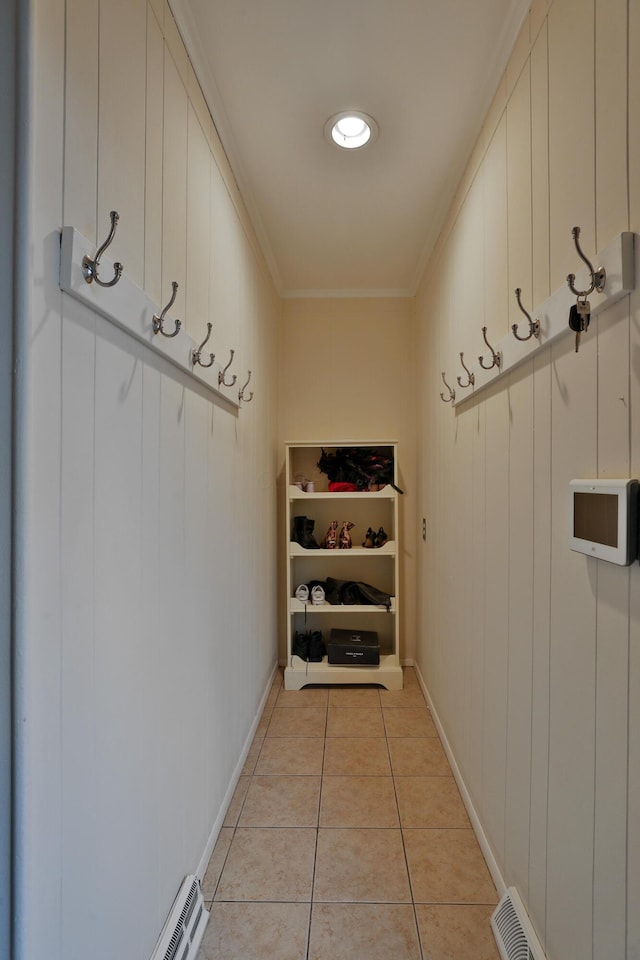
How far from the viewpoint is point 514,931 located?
111 cm

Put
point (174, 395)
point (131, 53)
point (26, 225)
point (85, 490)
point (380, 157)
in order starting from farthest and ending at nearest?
point (380, 157) → point (174, 395) → point (131, 53) → point (85, 490) → point (26, 225)

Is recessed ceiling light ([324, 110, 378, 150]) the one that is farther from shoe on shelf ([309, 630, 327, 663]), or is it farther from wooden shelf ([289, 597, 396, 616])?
shoe on shelf ([309, 630, 327, 663])

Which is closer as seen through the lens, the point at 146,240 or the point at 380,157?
the point at 146,240

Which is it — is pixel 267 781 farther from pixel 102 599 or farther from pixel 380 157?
pixel 380 157

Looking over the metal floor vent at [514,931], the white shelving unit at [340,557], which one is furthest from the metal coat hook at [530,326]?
the white shelving unit at [340,557]

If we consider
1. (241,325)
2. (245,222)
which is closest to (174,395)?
(241,325)

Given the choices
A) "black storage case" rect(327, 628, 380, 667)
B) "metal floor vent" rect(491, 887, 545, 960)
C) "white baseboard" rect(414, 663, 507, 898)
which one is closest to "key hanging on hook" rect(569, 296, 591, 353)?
"metal floor vent" rect(491, 887, 545, 960)

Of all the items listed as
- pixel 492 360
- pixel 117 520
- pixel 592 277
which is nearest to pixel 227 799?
pixel 117 520

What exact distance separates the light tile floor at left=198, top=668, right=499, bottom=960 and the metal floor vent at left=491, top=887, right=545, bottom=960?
0.13ft

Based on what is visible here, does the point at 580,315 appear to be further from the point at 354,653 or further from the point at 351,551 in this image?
the point at 354,653

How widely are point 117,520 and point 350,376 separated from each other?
7.70ft

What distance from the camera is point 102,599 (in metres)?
0.83

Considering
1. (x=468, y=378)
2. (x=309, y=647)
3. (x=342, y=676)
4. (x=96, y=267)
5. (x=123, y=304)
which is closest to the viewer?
(x=96, y=267)

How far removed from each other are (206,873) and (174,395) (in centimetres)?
147
